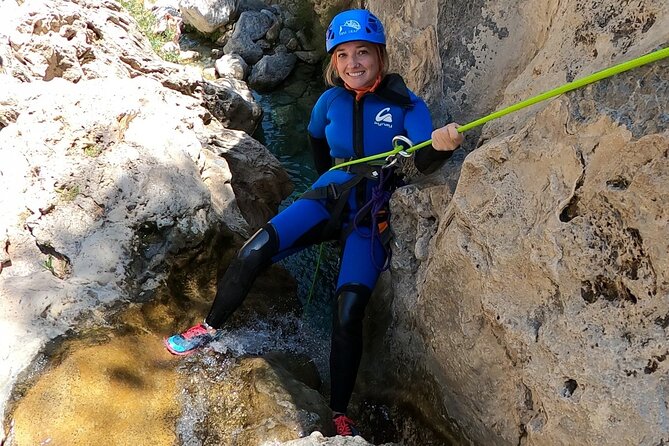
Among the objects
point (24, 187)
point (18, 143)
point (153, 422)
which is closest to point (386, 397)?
point (153, 422)

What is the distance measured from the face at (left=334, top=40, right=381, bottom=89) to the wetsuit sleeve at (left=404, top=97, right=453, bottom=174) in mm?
366

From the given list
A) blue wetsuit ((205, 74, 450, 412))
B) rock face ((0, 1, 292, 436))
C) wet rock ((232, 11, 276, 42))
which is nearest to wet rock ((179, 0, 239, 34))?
wet rock ((232, 11, 276, 42))

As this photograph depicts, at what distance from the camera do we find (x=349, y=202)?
11.6ft

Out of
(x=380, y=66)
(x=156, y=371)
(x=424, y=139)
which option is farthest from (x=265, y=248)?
(x=380, y=66)

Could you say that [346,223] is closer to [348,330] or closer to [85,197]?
[348,330]

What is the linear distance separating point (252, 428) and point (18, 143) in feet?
8.71

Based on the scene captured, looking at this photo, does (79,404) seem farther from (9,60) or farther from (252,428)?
(9,60)

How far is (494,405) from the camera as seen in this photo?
96.1 inches

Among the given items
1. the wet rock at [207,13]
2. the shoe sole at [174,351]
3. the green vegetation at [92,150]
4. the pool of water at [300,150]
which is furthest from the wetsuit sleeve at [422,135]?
the wet rock at [207,13]

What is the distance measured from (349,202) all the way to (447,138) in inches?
39.8

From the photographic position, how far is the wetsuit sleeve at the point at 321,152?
4.11 m

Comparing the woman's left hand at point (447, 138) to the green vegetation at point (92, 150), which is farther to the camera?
the green vegetation at point (92, 150)

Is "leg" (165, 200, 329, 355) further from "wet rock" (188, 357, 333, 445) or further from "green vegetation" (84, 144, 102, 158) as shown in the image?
"green vegetation" (84, 144, 102, 158)

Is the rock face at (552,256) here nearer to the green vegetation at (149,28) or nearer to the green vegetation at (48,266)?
the green vegetation at (48,266)
